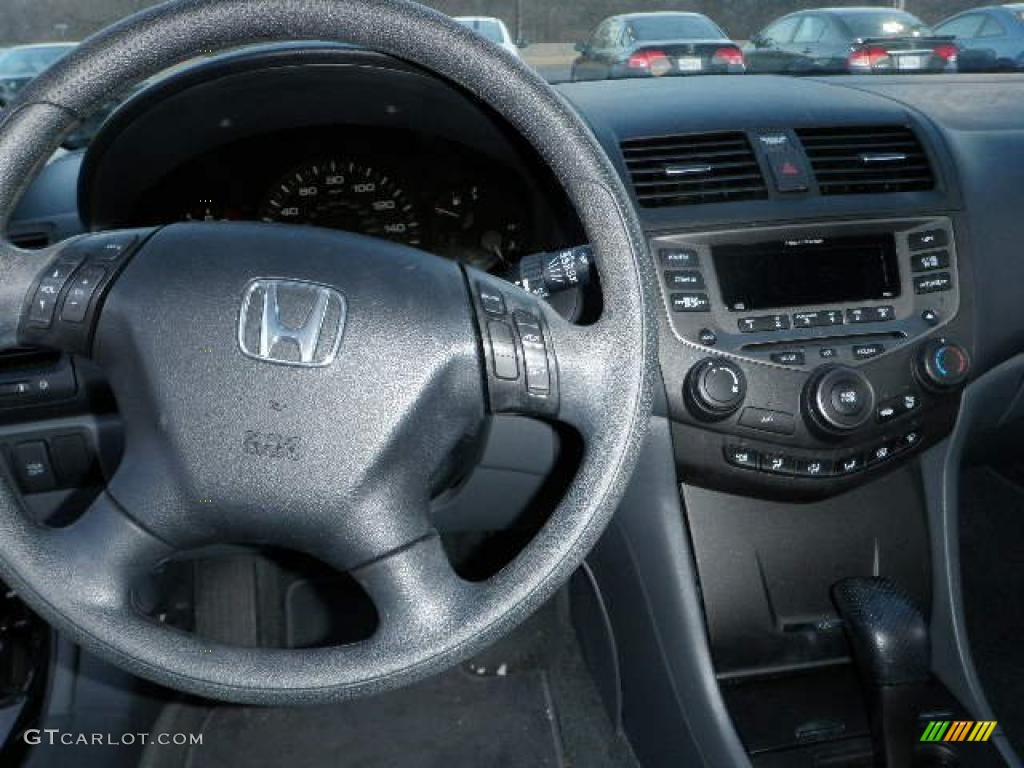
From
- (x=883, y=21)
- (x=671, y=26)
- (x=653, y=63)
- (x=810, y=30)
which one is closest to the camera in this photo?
(x=653, y=63)

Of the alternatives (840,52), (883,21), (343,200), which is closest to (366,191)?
(343,200)

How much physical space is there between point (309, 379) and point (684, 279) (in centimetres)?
80

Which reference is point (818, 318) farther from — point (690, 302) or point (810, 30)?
point (810, 30)

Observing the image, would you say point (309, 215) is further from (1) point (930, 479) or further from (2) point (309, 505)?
(1) point (930, 479)

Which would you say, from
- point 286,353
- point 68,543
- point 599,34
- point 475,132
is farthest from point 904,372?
point 599,34

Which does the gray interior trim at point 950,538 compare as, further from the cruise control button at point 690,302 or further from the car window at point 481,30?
the car window at point 481,30

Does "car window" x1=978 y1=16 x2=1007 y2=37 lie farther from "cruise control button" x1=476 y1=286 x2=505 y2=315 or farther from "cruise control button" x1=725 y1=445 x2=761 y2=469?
"cruise control button" x1=476 y1=286 x2=505 y2=315

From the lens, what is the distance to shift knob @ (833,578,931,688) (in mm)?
1715

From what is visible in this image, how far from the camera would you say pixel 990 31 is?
4875 millimetres

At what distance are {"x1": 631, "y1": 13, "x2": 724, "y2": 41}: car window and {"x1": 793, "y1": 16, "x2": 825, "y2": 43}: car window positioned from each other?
→ 37cm

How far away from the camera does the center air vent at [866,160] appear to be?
1867 millimetres

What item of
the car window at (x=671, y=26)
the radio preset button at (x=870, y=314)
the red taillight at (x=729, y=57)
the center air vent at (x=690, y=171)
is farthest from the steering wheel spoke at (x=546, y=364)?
the car window at (x=671, y=26)

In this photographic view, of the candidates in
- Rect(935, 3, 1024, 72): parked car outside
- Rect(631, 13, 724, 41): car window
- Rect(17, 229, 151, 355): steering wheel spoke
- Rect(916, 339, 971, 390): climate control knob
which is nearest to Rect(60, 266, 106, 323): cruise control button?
Rect(17, 229, 151, 355): steering wheel spoke

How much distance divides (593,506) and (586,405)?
0.11 meters
